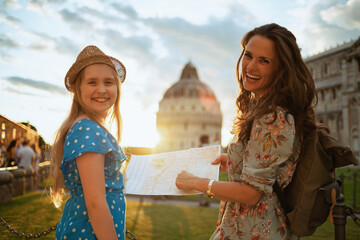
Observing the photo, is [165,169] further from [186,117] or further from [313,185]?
[186,117]

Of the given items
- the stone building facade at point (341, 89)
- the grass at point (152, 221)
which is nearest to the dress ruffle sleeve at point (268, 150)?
the grass at point (152, 221)

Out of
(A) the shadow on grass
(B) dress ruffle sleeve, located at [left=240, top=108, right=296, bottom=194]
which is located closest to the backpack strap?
(B) dress ruffle sleeve, located at [left=240, top=108, right=296, bottom=194]

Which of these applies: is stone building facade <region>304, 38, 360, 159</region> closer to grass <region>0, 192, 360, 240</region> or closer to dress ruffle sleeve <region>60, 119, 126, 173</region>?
grass <region>0, 192, 360, 240</region>

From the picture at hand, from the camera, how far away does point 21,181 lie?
1104 cm

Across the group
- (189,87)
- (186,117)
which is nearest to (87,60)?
(186,117)

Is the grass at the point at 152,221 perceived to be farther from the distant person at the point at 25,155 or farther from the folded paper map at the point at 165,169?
the folded paper map at the point at 165,169

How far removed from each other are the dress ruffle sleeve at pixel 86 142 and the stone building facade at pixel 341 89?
37.6m

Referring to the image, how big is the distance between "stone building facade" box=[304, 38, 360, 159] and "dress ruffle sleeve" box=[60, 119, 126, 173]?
3756cm

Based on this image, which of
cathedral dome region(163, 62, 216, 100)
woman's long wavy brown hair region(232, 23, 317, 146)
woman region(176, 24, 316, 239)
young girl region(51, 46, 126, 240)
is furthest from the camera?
cathedral dome region(163, 62, 216, 100)

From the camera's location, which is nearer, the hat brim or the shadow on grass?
the hat brim

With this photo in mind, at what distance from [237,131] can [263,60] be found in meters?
0.50

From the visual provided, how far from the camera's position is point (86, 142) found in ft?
5.68

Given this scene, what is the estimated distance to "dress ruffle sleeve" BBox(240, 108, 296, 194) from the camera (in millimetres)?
1785

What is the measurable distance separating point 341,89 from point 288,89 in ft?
162
